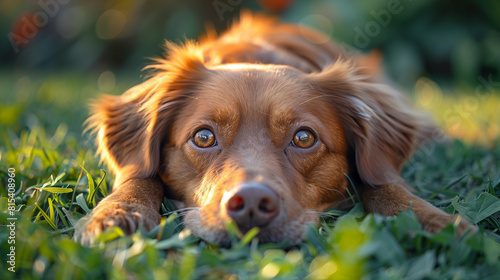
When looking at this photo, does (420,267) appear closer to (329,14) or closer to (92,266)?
(92,266)

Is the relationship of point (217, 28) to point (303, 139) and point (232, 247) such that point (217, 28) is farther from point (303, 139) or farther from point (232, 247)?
point (232, 247)

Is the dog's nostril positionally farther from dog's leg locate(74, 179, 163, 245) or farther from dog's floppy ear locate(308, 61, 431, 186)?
dog's floppy ear locate(308, 61, 431, 186)

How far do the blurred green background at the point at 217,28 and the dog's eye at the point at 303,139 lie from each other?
399 cm

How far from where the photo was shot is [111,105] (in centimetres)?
342

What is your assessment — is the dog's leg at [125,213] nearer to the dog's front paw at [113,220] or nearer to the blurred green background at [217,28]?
the dog's front paw at [113,220]

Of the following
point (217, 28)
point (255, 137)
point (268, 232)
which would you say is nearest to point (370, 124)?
point (255, 137)

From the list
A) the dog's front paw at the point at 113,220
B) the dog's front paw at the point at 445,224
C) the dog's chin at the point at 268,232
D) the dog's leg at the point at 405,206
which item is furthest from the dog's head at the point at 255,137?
the dog's front paw at the point at 445,224

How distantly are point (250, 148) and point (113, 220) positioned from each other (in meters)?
0.88

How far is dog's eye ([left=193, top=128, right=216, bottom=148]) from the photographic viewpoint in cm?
281

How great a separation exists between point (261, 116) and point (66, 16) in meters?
10.1

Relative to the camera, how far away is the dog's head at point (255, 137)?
2.42m

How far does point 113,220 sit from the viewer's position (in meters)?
2.17

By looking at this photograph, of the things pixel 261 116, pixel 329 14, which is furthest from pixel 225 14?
pixel 261 116

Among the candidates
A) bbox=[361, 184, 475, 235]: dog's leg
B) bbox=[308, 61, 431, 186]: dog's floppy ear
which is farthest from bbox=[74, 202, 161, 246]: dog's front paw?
bbox=[308, 61, 431, 186]: dog's floppy ear
